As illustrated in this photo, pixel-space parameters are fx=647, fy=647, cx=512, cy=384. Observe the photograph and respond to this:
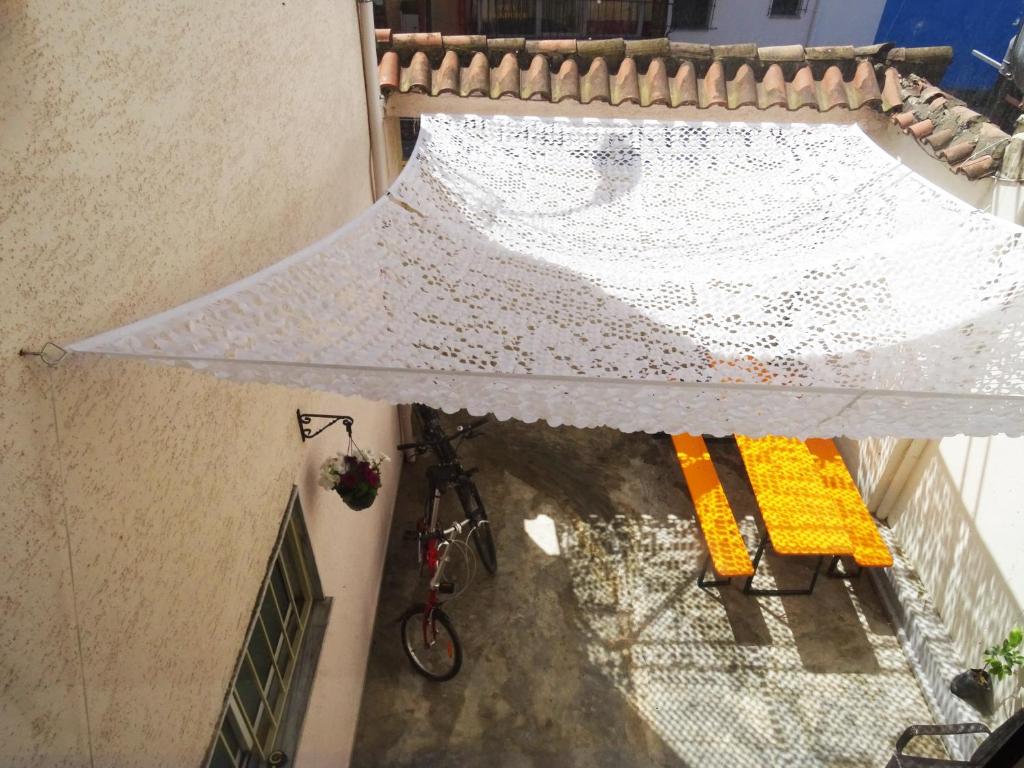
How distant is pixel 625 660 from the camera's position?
15.5 feet

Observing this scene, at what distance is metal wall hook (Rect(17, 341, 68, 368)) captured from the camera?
130 cm

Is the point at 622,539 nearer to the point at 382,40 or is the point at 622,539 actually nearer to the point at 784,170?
the point at 784,170

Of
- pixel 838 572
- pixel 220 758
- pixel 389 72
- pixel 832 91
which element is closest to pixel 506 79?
pixel 389 72

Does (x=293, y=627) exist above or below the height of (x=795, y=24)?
below

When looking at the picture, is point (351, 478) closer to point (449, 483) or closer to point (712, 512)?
point (449, 483)

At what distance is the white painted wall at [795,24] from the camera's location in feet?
39.5

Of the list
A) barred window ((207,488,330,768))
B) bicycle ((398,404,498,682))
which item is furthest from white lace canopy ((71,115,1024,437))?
bicycle ((398,404,498,682))

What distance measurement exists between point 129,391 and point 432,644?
361cm

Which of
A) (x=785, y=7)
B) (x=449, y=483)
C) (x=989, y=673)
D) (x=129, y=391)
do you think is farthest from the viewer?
(x=785, y=7)

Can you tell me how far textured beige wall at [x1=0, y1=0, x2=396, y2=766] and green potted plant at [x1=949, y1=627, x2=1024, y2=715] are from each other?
4.16 meters

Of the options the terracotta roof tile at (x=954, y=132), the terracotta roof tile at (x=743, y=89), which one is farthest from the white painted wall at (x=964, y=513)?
the terracotta roof tile at (x=743, y=89)

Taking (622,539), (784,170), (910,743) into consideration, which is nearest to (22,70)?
(784,170)

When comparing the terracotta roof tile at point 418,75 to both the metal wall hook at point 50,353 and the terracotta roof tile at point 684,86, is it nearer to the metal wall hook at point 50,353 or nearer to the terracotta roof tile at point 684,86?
the terracotta roof tile at point 684,86

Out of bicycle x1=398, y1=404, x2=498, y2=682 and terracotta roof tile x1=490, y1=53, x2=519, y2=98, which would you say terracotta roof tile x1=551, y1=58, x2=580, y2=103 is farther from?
bicycle x1=398, y1=404, x2=498, y2=682
